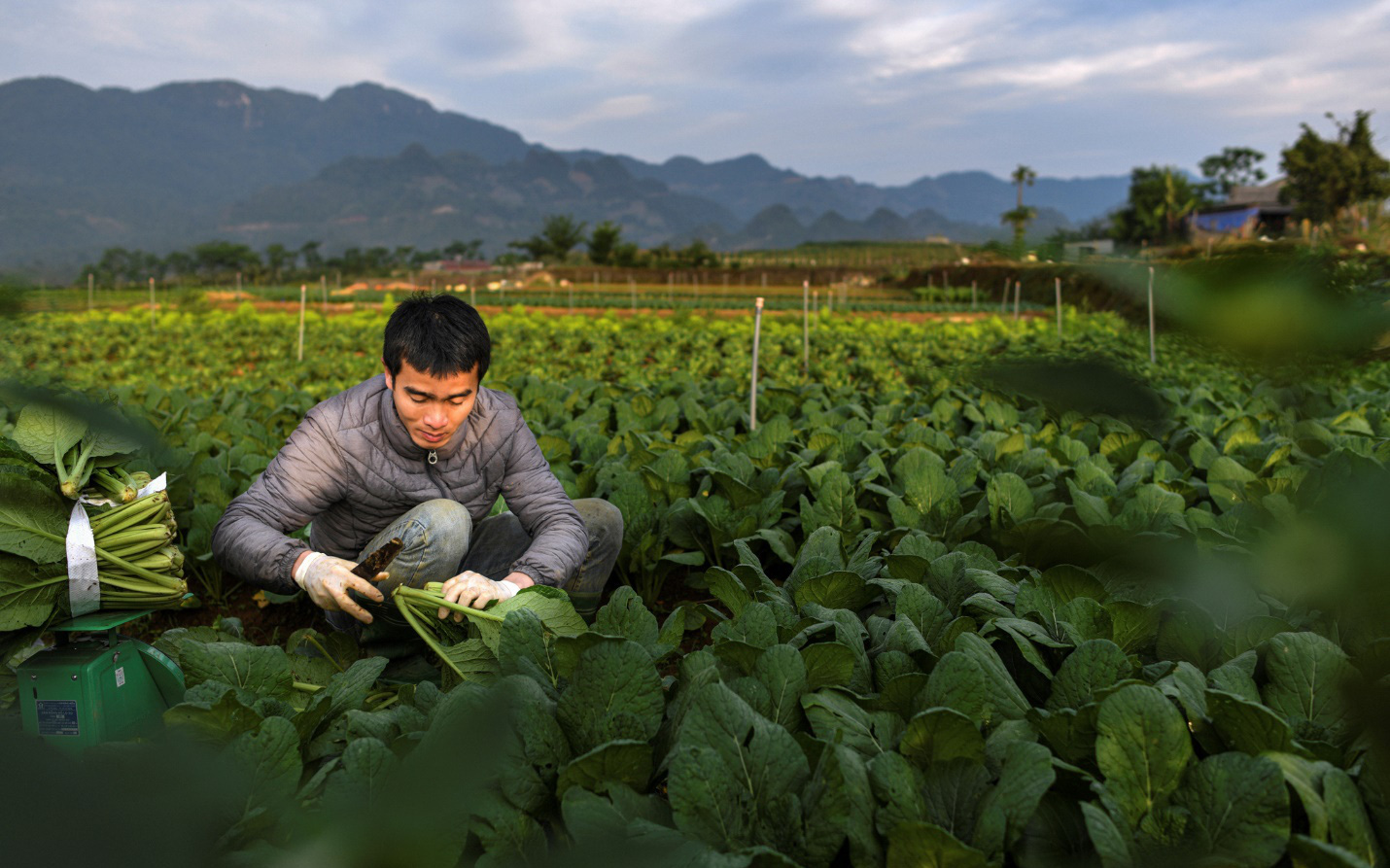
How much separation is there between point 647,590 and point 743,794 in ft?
6.50

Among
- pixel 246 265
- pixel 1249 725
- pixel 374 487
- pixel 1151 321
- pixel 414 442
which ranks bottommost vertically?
pixel 1249 725

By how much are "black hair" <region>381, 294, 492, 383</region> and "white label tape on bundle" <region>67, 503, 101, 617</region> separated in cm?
74

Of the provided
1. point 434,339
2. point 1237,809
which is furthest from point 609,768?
point 434,339

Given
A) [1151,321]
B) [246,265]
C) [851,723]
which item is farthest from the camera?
[246,265]

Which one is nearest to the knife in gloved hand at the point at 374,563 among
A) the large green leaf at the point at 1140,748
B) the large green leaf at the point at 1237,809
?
the large green leaf at the point at 1140,748

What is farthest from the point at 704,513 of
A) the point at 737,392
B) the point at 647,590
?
the point at 737,392

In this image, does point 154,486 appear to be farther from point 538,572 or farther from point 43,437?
point 538,572

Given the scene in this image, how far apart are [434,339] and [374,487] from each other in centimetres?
56

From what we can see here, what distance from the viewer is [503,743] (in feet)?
1.85

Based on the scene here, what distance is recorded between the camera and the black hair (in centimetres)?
224

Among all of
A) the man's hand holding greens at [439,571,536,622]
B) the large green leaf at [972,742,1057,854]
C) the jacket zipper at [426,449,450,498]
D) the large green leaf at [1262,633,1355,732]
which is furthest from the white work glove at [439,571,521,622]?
the large green leaf at [1262,633,1355,732]

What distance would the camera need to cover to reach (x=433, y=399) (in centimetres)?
231

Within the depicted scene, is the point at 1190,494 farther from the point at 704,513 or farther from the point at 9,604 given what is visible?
the point at 9,604

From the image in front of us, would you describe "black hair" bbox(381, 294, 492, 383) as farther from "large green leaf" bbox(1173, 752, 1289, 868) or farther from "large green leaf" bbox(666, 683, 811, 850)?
"large green leaf" bbox(1173, 752, 1289, 868)
